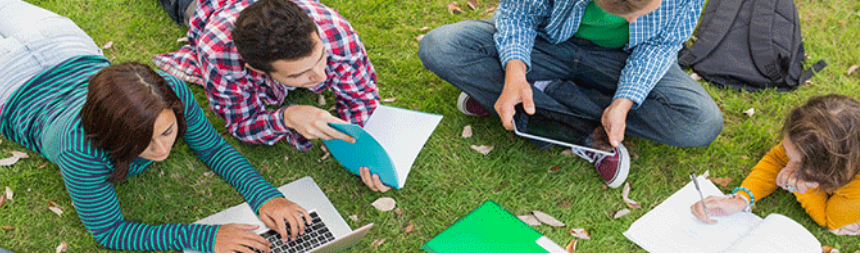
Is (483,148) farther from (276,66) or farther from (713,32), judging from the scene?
(713,32)

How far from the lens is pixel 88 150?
9.90ft

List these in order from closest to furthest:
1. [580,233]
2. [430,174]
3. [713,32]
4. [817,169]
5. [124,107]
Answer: [124,107] → [817,169] → [580,233] → [430,174] → [713,32]

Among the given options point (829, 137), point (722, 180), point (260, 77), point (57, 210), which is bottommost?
point (722, 180)

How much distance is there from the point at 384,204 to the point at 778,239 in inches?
95.4

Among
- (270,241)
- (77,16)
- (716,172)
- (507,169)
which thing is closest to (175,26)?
(77,16)

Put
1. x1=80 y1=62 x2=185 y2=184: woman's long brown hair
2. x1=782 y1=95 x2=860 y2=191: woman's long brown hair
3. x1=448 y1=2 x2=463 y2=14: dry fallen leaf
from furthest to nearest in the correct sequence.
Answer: x1=448 y1=2 x2=463 y2=14: dry fallen leaf, x1=782 y1=95 x2=860 y2=191: woman's long brown hair, x1=80 y1=62 x2=185 y2=184: woman's long brown hair

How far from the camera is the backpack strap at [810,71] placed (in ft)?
15.3

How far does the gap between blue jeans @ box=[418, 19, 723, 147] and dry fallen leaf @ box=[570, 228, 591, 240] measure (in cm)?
71

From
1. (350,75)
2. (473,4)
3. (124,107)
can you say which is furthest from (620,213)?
(124,107)

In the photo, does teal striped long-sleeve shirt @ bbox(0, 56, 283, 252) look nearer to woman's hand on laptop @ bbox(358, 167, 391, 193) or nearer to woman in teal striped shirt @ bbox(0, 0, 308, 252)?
woman in teal striped shirt @ bbox(0, 0, 308, 252)

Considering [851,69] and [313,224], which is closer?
[313,224]

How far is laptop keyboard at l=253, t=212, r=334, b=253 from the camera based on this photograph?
3.57 m

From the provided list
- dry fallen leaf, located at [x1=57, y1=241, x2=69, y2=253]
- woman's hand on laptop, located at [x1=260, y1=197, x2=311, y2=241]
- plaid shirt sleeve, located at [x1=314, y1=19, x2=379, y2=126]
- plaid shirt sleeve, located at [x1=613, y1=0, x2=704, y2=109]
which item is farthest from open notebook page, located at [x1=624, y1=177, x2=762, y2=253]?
dry fallen leaf, located at [x1=57, y1=241, x2=69, y2=253]

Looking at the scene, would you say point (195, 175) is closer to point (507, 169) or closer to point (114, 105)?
point (114, 105)
